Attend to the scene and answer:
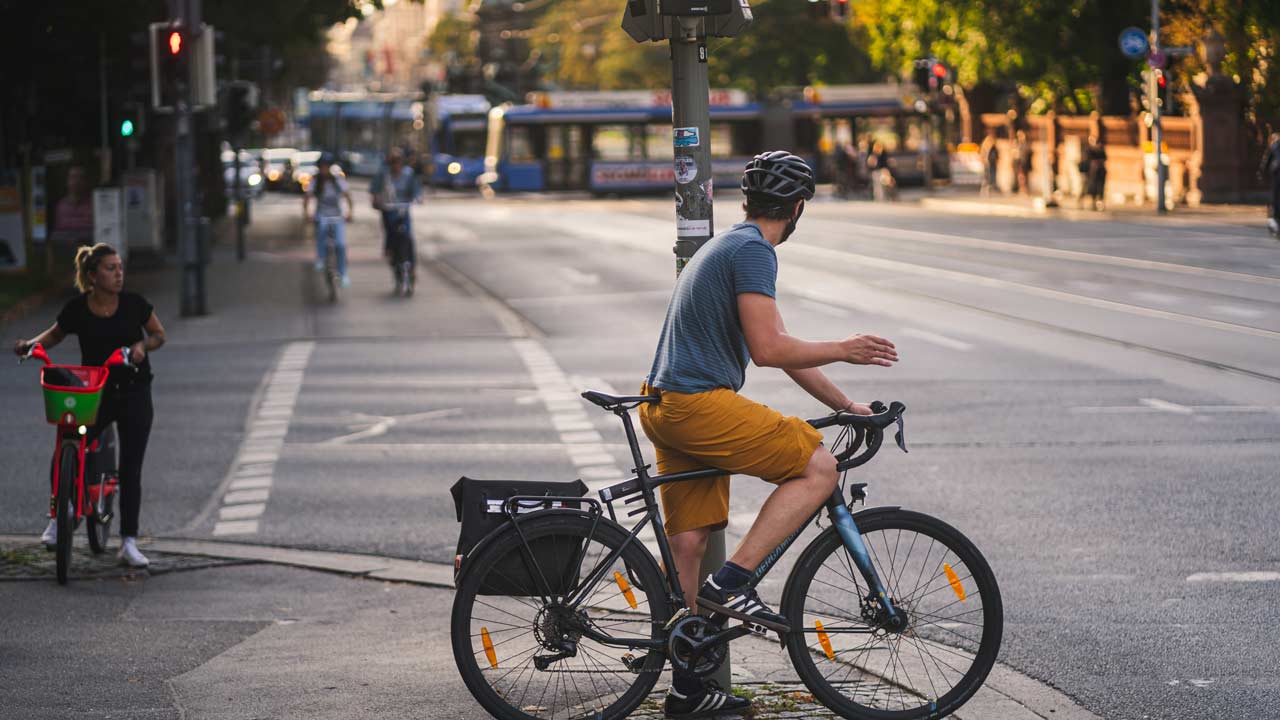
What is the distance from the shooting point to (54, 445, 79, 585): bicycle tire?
796 centimetres

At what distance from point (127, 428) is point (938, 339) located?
1063 cm

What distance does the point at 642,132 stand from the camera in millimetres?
58656

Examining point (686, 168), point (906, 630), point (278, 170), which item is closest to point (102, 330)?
point (686, 168)

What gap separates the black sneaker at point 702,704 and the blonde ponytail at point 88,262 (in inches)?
166

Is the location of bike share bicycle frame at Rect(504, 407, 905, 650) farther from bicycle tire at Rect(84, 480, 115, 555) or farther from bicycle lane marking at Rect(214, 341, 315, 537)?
bicycle lane marking at Rect(214, 341, 315, 537)

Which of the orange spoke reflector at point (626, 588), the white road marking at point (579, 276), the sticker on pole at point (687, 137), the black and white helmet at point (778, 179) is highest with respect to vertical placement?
the sticker on pole at point (687, 137)

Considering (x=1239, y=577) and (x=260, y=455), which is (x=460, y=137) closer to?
(x=260, y=455)

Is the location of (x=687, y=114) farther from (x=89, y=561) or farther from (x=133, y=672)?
(x=89, y=561)

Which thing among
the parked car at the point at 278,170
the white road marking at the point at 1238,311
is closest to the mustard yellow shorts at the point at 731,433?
the white road marking at the point at 1238,311

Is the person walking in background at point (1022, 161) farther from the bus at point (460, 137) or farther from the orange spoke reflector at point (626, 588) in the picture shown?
the orange spoke reflector at point (626, 588)

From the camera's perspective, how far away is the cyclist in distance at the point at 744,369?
522 cm

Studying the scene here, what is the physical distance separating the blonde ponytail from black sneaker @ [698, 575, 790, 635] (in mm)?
4246

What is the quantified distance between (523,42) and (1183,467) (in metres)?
125

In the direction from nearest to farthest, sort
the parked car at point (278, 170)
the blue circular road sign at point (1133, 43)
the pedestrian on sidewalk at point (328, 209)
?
the pedestrian on sidewalk at point (328, 209), the blue circular road sign at point (1133, 43), the parked car at point (278, 170)
